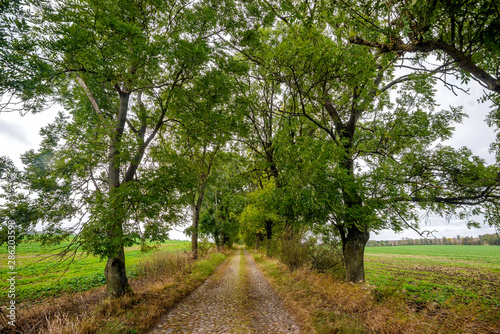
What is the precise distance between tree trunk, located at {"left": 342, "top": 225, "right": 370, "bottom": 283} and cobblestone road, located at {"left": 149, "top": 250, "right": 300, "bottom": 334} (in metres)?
3.20

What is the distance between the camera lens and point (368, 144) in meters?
9.30

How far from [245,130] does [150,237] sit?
19.6ft

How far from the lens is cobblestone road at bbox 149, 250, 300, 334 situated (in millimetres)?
5648

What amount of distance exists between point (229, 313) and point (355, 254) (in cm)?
538

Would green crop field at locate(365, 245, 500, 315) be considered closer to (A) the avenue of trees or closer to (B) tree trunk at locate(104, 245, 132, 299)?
(A) the avenue of trees

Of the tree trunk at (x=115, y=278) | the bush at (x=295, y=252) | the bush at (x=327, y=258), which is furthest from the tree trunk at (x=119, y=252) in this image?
the bush at (x=327, y=258)

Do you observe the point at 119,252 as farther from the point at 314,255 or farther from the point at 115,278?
the point at 314,255

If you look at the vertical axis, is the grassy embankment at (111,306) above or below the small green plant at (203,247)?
above

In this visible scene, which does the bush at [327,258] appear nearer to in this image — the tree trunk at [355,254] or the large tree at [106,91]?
the tree trunk at [355,254]

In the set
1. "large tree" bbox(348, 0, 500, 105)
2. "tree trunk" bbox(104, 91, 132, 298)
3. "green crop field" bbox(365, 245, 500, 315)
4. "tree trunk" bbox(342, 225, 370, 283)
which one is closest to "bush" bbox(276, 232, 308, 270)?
"tree trunk" bbox(342, 225, 370, 283)

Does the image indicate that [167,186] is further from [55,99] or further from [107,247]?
[55,99]

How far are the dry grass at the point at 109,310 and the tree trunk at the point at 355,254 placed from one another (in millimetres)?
7158

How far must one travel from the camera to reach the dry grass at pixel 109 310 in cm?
447

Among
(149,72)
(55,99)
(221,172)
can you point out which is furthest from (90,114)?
(221,172)
